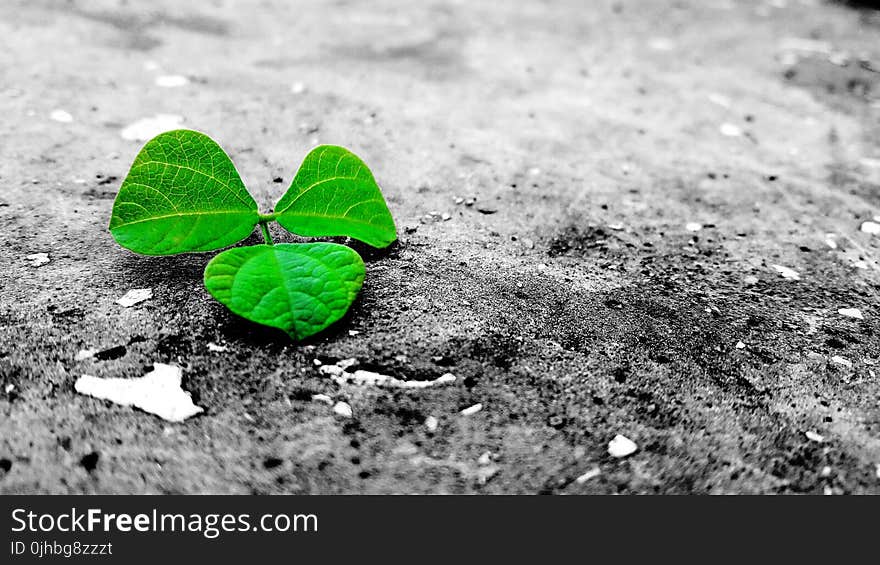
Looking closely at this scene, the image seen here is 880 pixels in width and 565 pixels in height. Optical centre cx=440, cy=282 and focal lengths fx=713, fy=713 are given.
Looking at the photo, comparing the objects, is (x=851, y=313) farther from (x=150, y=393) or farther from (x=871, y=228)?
(x=150, y=393)

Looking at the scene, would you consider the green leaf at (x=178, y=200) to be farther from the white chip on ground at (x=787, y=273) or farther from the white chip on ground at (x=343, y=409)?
the white chip on ground at (x=787, y=273)

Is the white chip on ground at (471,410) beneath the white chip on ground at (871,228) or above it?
beneath

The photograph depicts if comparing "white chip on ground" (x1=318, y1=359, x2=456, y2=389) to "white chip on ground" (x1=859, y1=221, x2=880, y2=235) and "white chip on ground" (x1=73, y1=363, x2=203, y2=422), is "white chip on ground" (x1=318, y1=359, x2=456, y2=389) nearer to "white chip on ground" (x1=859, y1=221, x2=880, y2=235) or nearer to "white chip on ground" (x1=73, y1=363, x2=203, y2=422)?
"white chip on ground" (x1=73, y1=363, x2=203, y2=422)

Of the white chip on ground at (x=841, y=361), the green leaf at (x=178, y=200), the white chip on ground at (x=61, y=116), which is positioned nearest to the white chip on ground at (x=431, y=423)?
the green leaf at (x=178, y=200)

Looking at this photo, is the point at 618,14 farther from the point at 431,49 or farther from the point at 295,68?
the point at 295,68

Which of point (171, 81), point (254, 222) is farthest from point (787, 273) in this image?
point (171, 81)

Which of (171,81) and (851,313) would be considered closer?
(851,313)
